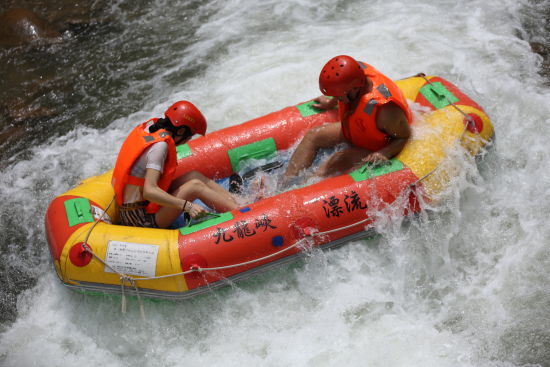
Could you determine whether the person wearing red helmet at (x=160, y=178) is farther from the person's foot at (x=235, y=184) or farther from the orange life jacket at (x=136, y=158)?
the person's foot at (x=235, y=184)

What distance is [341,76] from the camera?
13.1ft

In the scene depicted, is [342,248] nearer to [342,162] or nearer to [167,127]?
[342,162]

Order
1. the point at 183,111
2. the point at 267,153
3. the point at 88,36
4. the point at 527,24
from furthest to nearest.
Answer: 1. the point at 88,36
2. the point at 527,24
3. the point at 267,153
4. the point at 183,111

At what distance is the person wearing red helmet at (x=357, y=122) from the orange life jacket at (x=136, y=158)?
106 centimetres

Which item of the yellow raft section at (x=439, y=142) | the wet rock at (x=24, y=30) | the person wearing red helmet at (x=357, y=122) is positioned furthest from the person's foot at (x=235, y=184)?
the wet rock at (x=24, y=30)

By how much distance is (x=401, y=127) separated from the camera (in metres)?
4.21

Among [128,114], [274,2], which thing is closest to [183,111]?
[128,114]

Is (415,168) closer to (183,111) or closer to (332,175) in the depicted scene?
(332,175)

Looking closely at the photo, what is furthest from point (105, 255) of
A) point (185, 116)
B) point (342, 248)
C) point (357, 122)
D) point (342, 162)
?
point (357, 122)

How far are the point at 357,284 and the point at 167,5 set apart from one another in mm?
6079

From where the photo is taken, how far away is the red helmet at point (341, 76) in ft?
13.1

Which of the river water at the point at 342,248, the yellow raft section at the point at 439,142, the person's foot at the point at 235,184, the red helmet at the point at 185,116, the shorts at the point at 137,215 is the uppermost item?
the red helmet at the point at 185,116

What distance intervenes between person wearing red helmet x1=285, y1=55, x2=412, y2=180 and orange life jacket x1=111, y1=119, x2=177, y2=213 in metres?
1.06

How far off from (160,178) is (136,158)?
251mm
